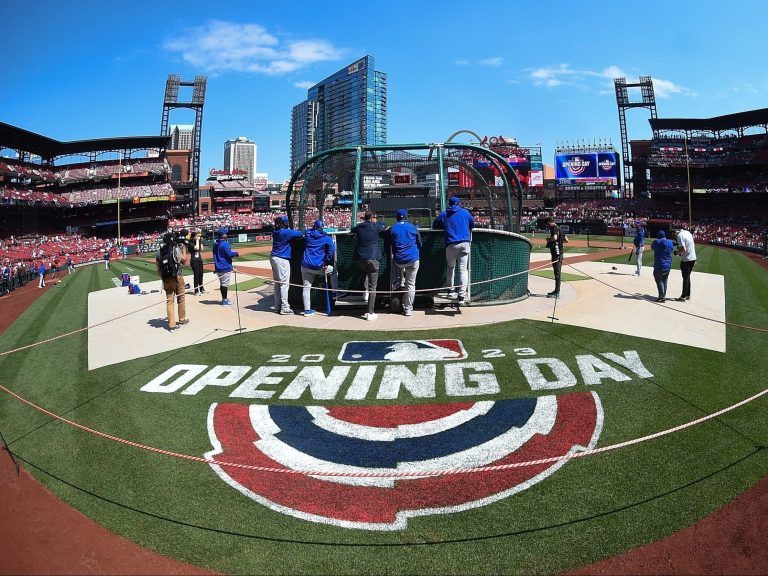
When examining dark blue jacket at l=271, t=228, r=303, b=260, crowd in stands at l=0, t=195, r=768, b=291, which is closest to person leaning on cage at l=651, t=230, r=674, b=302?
crowd in stands at l=0, t=195, r=768, b=291

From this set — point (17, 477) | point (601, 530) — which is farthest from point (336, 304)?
point (601, 530)

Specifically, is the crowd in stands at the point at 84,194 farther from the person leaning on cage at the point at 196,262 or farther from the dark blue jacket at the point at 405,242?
the dark blue jacket at the point at 405,242

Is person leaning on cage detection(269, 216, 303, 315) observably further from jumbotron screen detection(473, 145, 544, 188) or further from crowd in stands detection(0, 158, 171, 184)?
jumbotron screen detection(473, 145, 544, 188)

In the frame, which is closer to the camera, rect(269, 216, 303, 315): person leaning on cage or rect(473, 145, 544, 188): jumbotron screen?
rect(269, 216, 303, 315): person leaning on cage

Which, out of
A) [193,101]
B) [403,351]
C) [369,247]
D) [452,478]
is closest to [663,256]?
[369,247]

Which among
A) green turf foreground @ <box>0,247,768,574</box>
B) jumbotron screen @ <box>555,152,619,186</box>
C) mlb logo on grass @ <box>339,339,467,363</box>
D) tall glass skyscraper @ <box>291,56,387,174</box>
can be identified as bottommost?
green turf foreground @ <box>0,247,768,574</box>

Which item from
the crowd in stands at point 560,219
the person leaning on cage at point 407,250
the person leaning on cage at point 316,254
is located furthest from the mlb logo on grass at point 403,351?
the crowd in stands at point 560,219

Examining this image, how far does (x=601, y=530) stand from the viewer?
3113mm

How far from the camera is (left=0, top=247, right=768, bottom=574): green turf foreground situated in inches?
117

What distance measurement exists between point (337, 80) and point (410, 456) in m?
180

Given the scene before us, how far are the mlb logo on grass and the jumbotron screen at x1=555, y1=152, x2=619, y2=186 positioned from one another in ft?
230

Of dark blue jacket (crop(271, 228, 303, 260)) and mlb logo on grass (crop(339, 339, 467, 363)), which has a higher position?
dark blue jacket (crop(271, 228, 303, 260))

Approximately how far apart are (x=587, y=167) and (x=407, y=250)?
69.8 metres

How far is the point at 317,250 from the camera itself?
31.3 ft
